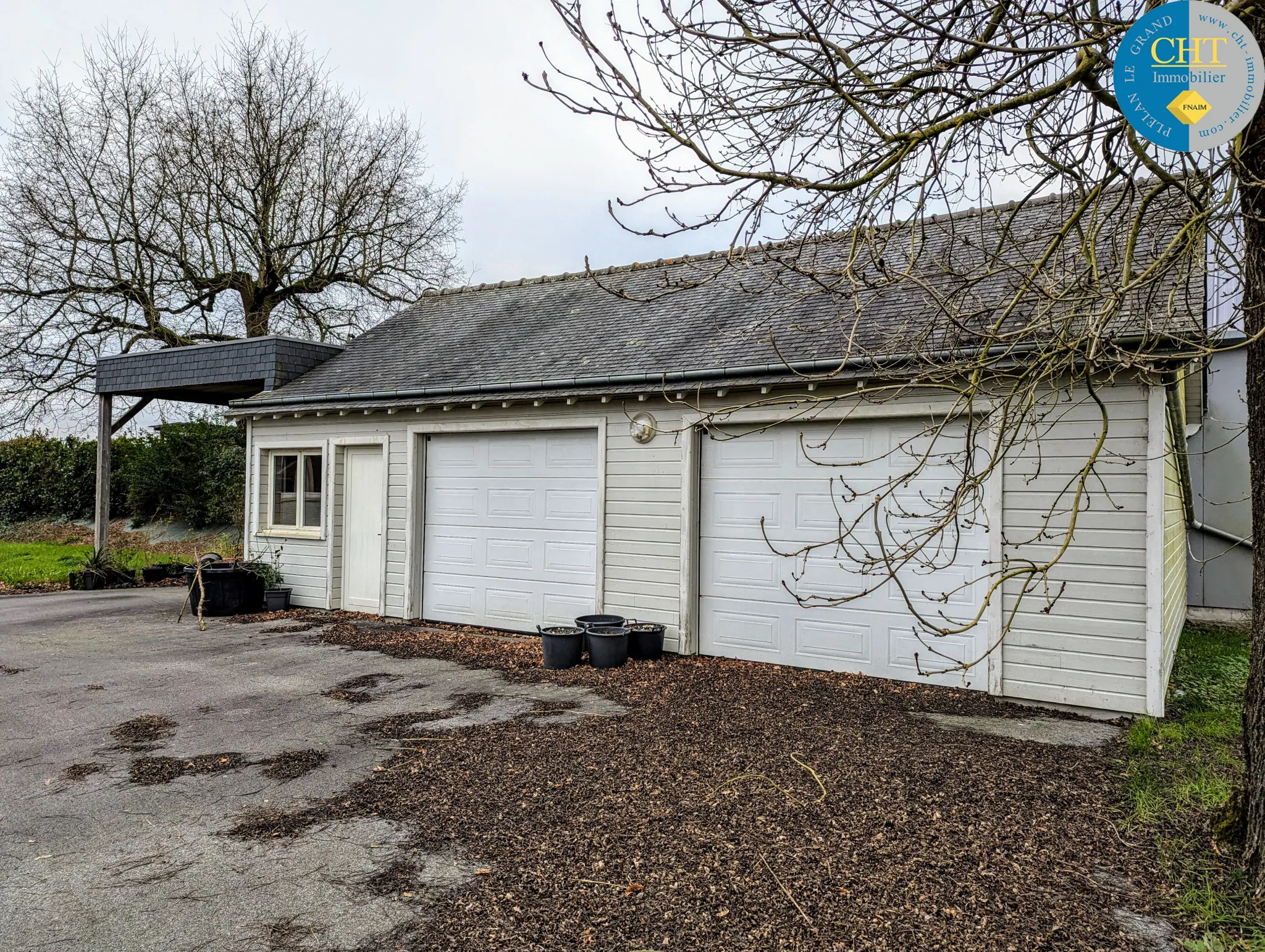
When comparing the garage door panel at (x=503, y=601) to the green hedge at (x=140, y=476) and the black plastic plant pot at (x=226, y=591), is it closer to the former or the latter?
the black plastic plant pot at (x=226, y=591)

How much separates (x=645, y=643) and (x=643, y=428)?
216 cm

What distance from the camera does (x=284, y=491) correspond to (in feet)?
36.7

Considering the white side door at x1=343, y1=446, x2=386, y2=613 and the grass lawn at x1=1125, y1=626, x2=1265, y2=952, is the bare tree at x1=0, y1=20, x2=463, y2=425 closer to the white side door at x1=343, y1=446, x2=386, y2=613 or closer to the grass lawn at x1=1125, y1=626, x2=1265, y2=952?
the white side door at x1=343, y1=446, x2=386, y2=613

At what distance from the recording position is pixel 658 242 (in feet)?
12.1

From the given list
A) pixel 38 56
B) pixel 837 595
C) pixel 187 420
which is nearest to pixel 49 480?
pixel 187 420

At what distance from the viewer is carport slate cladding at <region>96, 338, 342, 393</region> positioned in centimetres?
1142

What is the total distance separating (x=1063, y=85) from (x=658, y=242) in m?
1.73

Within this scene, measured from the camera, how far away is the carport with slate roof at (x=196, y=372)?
11.5m

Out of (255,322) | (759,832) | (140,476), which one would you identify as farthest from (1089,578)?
(140,476)

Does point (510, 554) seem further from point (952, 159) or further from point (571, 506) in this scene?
point (952, 159)

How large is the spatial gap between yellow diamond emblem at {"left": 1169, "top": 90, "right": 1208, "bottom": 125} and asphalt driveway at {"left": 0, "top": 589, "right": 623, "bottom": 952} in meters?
3.89

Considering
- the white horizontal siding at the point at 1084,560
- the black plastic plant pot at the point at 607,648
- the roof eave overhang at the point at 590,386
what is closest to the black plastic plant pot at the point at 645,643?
the black plastic plant pot at the point at 607,648

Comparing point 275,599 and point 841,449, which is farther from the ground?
point 841,449

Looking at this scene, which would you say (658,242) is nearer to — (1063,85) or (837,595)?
(1063,85)
